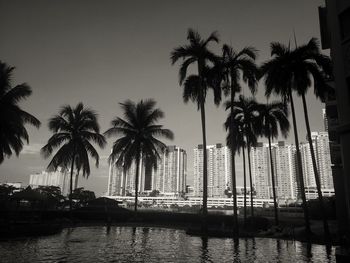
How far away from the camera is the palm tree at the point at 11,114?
21.7 meters

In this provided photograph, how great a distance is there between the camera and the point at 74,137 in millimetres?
35656

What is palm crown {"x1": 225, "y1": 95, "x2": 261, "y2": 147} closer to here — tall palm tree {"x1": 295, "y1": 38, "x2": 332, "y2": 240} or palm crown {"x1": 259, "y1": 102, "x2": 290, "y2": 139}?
palm crown {"x1": 259, "y1": 102, "x2": 290, "y2": 139}

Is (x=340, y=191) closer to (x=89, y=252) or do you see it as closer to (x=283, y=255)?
(x=283, y=255)

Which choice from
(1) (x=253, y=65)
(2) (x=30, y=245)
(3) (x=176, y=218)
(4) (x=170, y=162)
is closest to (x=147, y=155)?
(3) (x=176, y=218)

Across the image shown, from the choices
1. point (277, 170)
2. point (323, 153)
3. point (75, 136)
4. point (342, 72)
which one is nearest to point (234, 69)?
point (342, 72)

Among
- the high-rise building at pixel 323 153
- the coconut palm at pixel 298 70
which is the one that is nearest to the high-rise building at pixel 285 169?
the high-rise building at pixel 323 153

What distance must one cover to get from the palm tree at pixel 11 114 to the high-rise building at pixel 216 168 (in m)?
152

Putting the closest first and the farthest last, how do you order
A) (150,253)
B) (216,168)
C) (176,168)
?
(150,253)
(216,168)
(176,168)

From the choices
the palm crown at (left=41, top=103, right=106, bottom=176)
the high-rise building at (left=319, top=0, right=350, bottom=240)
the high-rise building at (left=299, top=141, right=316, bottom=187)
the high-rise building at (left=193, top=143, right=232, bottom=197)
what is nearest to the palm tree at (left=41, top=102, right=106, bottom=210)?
the palm crown at (left=41, top=103, right=106, bottom=176)

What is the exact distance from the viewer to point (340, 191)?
29734 millimetres

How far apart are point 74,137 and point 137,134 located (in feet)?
25.9

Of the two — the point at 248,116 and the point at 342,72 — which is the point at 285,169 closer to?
the point at 248,116

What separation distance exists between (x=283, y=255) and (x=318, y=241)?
7.28 m

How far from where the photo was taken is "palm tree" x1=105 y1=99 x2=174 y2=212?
119 ft
